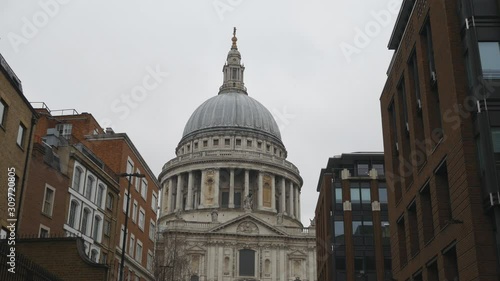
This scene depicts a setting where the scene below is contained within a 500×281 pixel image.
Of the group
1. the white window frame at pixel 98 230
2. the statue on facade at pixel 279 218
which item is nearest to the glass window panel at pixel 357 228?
the white window frame at pixel 98 230

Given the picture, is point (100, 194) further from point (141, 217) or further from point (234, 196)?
point (234, 196)

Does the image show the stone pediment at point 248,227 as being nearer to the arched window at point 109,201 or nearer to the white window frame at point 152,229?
the white window frame at point 152,229

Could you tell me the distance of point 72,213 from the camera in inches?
1553

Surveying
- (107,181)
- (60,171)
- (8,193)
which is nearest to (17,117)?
(8,193)

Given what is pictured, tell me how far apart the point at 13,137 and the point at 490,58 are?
20.5 m

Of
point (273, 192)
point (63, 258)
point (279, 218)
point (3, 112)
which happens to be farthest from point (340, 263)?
point (273, 192)

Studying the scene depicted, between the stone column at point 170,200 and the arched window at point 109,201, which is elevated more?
the stone column at point 170,200

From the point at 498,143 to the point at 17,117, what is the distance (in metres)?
20.3

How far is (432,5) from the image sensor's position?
28.3m

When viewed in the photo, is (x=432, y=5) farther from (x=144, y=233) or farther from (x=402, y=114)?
(x=144, y=233)

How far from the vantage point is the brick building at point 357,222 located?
5371 cm

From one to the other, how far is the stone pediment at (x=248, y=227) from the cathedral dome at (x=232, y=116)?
29.2 meters

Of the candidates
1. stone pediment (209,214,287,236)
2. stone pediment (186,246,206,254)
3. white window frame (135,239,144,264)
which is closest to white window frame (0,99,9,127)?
white window frame (135,239,144,264)

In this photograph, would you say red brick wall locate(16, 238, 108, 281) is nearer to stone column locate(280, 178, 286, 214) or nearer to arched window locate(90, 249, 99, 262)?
arched window locate(90, 249, 99, 262)
